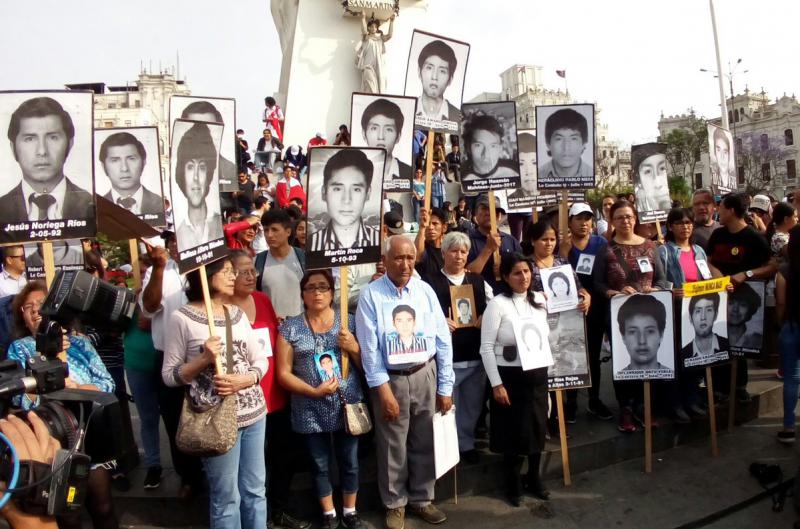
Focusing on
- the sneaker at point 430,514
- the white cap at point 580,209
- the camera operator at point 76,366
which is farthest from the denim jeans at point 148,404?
the white cap at point 580,209

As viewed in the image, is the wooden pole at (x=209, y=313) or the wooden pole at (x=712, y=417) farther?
the wooden pole at (x=712, y=417)

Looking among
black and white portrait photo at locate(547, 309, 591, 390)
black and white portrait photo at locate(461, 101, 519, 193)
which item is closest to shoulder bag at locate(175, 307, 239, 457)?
black and white portrait photo at locate(547, 309, 591, 390)

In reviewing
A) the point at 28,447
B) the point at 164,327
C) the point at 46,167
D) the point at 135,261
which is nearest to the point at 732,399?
the point at 164,327

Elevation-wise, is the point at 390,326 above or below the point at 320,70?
below

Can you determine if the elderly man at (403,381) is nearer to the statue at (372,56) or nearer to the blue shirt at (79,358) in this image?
the blue shirt at (79,358)

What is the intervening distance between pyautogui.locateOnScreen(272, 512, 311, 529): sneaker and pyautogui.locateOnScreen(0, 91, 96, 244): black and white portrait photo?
2.26 metres

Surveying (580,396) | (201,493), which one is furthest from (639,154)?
(201,493)

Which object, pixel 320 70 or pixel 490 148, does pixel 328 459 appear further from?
pixel 320 70

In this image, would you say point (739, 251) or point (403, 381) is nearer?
point (403, 381)

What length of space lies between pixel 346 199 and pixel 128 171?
101 inches

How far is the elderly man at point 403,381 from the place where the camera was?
157 inches

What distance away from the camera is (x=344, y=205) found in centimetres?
419

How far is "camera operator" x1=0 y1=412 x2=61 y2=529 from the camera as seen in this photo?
197cm

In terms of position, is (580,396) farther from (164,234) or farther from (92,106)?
(92,106)
